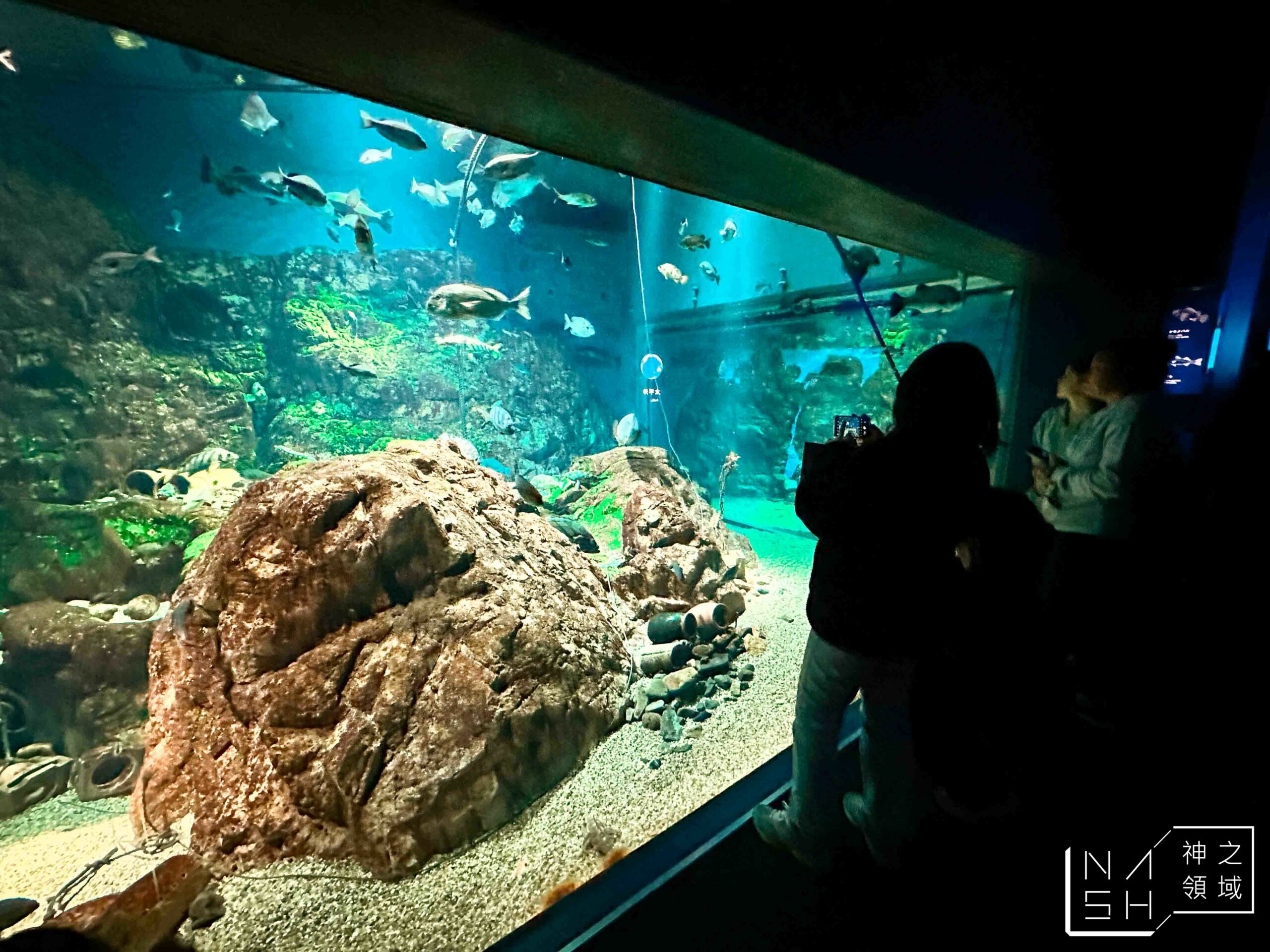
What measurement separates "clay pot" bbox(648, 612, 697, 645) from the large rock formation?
867 millimetres

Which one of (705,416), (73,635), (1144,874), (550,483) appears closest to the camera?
(1144,874)

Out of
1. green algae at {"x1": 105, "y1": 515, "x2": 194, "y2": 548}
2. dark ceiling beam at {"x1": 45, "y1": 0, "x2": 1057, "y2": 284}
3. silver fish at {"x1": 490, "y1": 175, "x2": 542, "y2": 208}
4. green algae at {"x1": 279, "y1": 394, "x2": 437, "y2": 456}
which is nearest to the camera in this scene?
dark ceiling beam at {"x1": 45, "y1": 0, "x2": 1057, "y2": 284}

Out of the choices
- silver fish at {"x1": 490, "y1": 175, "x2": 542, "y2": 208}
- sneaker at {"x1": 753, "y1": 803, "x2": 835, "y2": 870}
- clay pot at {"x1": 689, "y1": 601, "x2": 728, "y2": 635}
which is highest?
silver fish at {"x1": 490, "y1": 175, "x2": 542, "y2": 208}

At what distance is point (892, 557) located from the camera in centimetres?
151

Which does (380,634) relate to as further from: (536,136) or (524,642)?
(536,136)

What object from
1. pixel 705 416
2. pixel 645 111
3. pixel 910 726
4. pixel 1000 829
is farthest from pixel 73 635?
pixel 705 416

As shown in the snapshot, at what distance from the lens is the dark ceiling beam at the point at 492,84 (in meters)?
1.08

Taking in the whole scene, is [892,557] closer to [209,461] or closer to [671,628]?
[671,628]

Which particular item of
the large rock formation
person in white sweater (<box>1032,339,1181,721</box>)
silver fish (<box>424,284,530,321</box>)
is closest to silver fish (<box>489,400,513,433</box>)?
silver fish (<box>424,284,530,321</box>)

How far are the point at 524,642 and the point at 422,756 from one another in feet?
2.25

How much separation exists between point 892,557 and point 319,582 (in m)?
2.57

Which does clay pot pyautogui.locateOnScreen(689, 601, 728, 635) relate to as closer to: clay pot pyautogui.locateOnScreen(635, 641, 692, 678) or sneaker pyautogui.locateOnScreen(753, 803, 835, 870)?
clay pot pyautogui.locateOnScreen(635, 641, 692, 678)

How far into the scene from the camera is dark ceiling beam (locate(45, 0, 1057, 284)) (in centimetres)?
108

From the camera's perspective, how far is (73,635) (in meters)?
3.63
